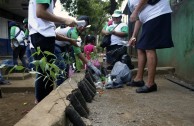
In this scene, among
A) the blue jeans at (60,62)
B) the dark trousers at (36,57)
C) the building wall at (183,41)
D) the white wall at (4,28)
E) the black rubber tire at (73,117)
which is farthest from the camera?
the white wall at (4,28)

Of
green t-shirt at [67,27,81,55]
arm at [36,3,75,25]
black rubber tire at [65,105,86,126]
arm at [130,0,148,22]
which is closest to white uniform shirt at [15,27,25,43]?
green t-shirt at [67,27,81,55]

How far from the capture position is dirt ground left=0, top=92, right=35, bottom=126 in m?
4.89

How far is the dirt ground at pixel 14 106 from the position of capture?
4.89 metres

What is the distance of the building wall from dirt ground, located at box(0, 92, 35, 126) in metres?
2.85

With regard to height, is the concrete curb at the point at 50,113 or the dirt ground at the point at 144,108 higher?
the concrete curb at the point at 50,113

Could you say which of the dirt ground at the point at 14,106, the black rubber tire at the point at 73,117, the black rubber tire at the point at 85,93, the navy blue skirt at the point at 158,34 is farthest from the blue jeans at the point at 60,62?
the black rubber tire at the point at 73,117

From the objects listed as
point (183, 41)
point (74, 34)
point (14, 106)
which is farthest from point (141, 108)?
point (14, 106)

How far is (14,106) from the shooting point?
19.2 feet

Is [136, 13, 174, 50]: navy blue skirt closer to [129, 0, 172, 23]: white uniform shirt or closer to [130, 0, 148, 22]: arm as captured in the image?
[129, 0, 172, 23]: white uniform shirt

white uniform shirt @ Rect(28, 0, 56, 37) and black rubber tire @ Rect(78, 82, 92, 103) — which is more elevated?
white uniform shirt @ Rect(28, 0, 56, 37)

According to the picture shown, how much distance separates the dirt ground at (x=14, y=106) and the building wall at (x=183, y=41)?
2.85 m

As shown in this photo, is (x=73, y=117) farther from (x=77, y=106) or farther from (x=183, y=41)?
(x=183, y=41)

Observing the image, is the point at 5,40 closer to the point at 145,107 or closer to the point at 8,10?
the point at 8,10

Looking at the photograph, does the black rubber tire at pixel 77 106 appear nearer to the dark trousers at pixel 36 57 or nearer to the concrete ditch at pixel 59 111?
the concrete ditch at pixel 59 111
